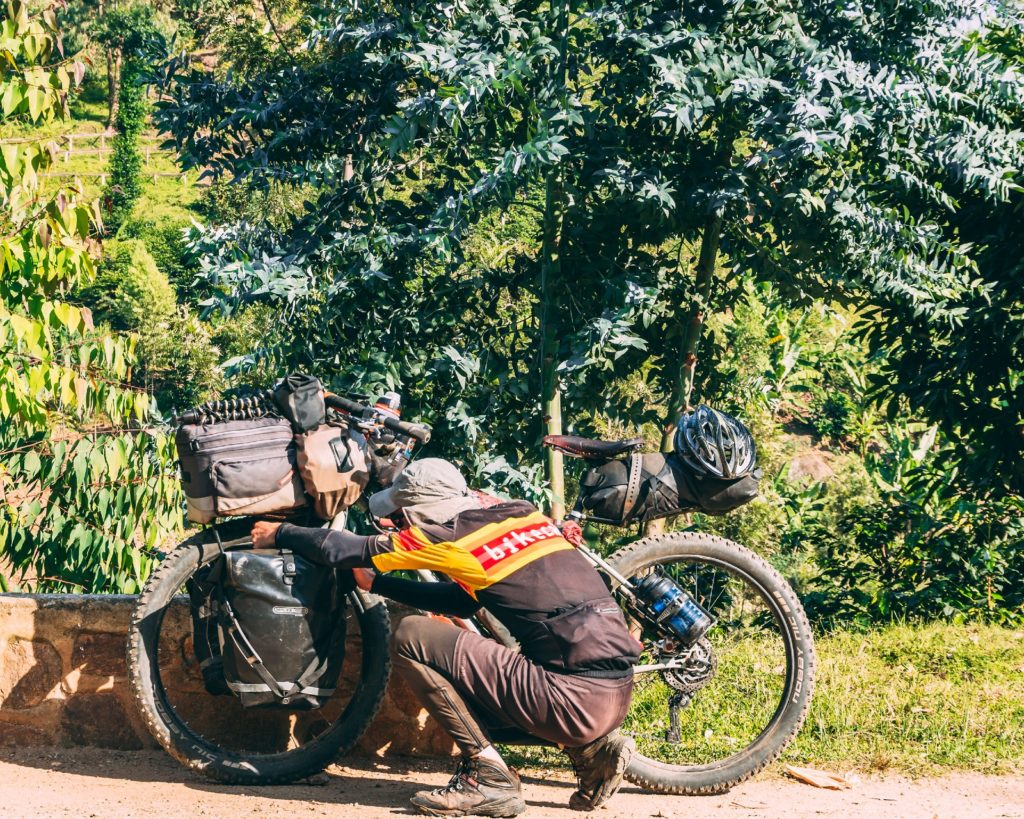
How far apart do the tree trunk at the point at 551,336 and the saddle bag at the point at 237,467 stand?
6.63 ft

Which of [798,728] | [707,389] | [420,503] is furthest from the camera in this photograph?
[707,389]

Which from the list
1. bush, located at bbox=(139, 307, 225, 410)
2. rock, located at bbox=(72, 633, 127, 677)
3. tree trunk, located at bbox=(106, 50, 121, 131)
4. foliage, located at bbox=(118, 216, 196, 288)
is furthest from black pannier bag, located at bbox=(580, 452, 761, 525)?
tree trunk, located at bbox=(106, 50, 121, 131)

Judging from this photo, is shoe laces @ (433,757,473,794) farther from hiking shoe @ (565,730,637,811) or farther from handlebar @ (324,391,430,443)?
handlebar @ (324,391,430,443)

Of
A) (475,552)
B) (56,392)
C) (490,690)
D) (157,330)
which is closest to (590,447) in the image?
(475,552)

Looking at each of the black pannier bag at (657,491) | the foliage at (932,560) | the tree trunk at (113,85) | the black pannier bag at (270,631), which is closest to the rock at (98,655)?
the black pannier bag at (270,631)

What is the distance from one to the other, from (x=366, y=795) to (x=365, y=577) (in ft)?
2.86

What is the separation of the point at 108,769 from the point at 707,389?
4.18m

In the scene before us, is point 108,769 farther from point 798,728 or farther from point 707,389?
point 707,389

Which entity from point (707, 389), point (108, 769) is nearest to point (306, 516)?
point (108, 769)

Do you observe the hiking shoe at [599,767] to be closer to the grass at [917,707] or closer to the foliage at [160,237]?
the grass at [917,707]

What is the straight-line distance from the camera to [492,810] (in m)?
4.23

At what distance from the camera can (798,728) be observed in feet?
15.4

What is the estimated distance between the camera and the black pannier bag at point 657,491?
15.7 feet

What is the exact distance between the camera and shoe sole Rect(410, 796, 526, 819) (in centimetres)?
419
